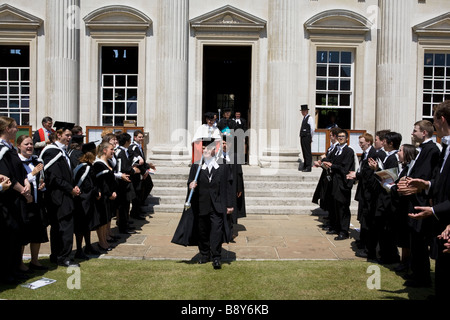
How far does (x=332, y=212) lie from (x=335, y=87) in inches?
296

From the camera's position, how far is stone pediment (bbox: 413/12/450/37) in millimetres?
15096

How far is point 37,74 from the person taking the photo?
1500cm

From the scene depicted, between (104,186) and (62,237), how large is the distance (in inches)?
49.9

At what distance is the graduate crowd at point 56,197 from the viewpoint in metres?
5.88

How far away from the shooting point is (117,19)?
1490cm

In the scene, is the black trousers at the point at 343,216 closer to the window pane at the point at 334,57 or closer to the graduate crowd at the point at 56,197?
the graduate crowd at the point at 56,197

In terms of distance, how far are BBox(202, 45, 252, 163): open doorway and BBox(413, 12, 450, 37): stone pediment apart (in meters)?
6.18

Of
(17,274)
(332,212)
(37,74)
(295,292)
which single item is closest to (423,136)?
(295,292)

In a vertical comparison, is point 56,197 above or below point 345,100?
below

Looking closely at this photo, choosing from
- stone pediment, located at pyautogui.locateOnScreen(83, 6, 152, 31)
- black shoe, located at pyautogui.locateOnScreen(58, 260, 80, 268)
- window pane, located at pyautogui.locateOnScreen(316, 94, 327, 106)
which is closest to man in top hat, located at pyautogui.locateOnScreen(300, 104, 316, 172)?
window pane, located at pyautogui.locateOnScreen(316, 94, 327, 106)

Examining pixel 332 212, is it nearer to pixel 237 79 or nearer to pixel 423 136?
pixel 423 136

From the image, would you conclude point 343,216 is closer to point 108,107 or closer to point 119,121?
point 119,121

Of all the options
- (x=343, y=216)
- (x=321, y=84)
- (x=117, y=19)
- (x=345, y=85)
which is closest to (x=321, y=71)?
(x=321, y=84)
